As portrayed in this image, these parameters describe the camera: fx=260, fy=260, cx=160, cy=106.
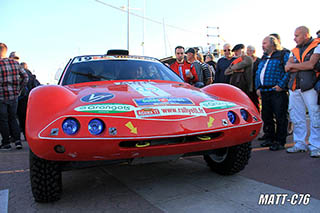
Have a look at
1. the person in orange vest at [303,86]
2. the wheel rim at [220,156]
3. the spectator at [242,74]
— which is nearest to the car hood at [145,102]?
the wheel rim at [220,156]

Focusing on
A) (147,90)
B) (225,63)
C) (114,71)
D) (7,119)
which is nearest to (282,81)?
(225,63)

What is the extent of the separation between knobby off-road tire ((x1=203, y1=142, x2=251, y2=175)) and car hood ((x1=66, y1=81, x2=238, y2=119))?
553 mm

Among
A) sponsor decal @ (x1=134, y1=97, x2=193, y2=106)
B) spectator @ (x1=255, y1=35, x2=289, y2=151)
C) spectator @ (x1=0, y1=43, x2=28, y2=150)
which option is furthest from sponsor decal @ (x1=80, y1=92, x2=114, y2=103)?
spectator @ (x1=0, y1=43, x2=28, y2=150)

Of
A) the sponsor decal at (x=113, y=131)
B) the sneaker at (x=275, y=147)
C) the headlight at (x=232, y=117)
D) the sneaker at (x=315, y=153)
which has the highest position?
the headlight at (x=232, y=117)

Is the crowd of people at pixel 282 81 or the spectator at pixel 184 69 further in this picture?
the spectator at pixel 184 69

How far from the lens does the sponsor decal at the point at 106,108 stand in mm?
1984

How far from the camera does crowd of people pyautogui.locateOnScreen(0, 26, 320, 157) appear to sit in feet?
11.7

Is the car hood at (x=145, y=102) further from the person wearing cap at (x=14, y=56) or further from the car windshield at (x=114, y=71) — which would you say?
the person wearing cap at (x=14, y=56)

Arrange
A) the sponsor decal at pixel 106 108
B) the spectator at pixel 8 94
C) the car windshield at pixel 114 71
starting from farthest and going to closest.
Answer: the spectator at pixel 8 94 < the car windshield at pixel 114 71 < the sponsor decal at pixel 106 108

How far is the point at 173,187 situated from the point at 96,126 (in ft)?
3.57

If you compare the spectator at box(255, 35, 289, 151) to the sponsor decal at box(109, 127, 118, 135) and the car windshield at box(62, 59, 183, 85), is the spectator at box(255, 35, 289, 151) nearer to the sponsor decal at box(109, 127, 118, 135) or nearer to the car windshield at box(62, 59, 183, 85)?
the car windshield at box(62, 59, 183, 85)

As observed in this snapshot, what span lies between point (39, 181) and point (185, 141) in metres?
1.24

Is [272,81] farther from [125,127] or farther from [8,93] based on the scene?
[8,93]

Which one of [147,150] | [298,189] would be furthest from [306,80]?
[147,150]
